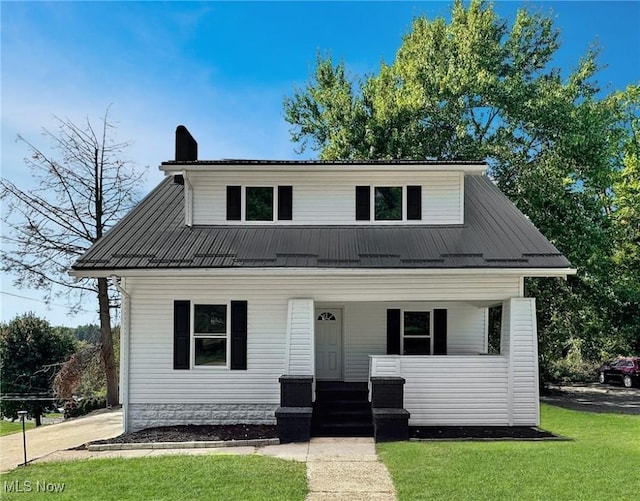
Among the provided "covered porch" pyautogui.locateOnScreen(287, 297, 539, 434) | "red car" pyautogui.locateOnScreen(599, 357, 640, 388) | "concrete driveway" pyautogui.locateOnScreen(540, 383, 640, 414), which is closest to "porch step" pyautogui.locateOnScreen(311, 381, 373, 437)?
"covered porch" pyautogui.locateOnScreen(287, 297, 539, 434)

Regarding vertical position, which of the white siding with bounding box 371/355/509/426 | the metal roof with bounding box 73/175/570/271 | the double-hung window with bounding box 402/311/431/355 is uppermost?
the metal roof with bounding box 73/175/570/271

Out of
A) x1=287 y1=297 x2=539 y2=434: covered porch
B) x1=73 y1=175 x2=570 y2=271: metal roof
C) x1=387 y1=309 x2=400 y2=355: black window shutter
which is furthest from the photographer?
x1=387 y1=309 x2=400 y2=355: black window shutter

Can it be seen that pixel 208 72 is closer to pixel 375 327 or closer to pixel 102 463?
pixel 375 327

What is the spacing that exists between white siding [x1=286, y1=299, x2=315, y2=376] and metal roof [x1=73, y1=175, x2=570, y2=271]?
928 mm

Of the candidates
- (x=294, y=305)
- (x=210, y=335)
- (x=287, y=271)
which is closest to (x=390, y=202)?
(x=287, y=271)

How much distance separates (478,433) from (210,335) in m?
6.03

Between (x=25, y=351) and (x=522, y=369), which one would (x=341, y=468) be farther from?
(x=25, y=351)

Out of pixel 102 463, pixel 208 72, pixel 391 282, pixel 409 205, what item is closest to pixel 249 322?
pixel 391 282

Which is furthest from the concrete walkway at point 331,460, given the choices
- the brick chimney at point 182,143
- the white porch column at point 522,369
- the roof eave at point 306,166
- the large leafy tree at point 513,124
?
the large leafy tree at point 513,124

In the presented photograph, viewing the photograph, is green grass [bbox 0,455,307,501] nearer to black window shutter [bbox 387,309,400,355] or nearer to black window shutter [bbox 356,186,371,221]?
black window shutter [bbox 387,309,400,355]

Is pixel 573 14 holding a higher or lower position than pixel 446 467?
higher

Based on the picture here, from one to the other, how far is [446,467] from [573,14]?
890 inches

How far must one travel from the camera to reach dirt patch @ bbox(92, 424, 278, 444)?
945 centimetres

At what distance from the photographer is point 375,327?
12.3 meters
